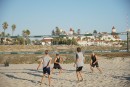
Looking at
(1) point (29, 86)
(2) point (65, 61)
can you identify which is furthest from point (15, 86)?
(2) point (65, 61)

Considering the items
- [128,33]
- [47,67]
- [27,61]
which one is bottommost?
[27,61]

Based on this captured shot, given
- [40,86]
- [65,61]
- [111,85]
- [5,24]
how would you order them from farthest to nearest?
[5,24], [65,61], [40,86], [111,85]

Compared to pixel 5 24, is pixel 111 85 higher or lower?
lower

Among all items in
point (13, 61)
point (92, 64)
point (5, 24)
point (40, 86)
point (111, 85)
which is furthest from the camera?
point (5, 24)

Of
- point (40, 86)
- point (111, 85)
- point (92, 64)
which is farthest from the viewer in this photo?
point (92, 64)

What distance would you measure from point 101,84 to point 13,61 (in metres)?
17.8

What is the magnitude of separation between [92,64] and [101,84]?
3.47 m

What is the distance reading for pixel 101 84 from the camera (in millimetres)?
8891

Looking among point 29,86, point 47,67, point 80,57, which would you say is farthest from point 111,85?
point 29,86

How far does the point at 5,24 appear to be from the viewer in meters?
97.4

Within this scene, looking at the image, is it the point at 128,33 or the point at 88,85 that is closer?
the point at 88,85

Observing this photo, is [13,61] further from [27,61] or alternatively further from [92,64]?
[92,64]

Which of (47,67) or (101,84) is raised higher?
(47,67)

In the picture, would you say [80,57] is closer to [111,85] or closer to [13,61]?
[111,85]
